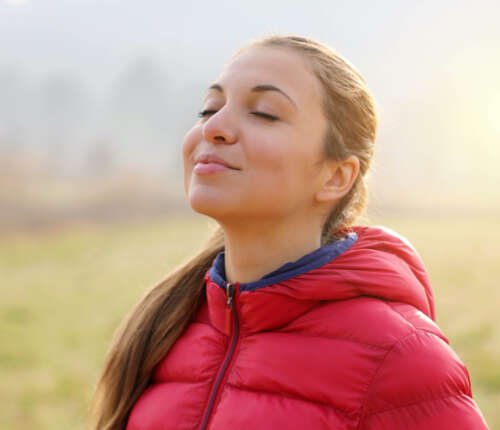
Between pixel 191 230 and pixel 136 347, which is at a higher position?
pixel 136 347

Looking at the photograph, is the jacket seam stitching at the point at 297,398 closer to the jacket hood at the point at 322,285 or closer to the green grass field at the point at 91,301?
the jacket hood at the point at 322,285

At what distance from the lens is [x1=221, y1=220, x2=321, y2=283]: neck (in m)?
1.91

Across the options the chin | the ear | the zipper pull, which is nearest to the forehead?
the ear

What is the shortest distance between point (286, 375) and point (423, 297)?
513 millimetres

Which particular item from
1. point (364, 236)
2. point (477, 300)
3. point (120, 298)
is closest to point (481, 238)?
point (477, 300)

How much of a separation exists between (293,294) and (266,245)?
0.70ft

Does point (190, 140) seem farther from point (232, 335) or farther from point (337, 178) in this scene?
point (232, 335)

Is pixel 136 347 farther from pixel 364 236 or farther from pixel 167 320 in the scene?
pixel 364 236

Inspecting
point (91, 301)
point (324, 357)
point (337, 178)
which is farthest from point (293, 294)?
point (91, 301)

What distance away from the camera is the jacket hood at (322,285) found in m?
1.77

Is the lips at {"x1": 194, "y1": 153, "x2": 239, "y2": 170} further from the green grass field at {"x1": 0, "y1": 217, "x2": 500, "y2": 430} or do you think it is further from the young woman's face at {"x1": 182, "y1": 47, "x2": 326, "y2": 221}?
the green grass field at {"x1": 0, "y1": 217, "x2": 500, "y2": 430}

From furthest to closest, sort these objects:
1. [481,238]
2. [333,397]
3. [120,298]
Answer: [481,238]
[120,298]
[333,397]

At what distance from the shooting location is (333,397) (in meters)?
1.63

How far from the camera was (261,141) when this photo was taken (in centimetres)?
178
